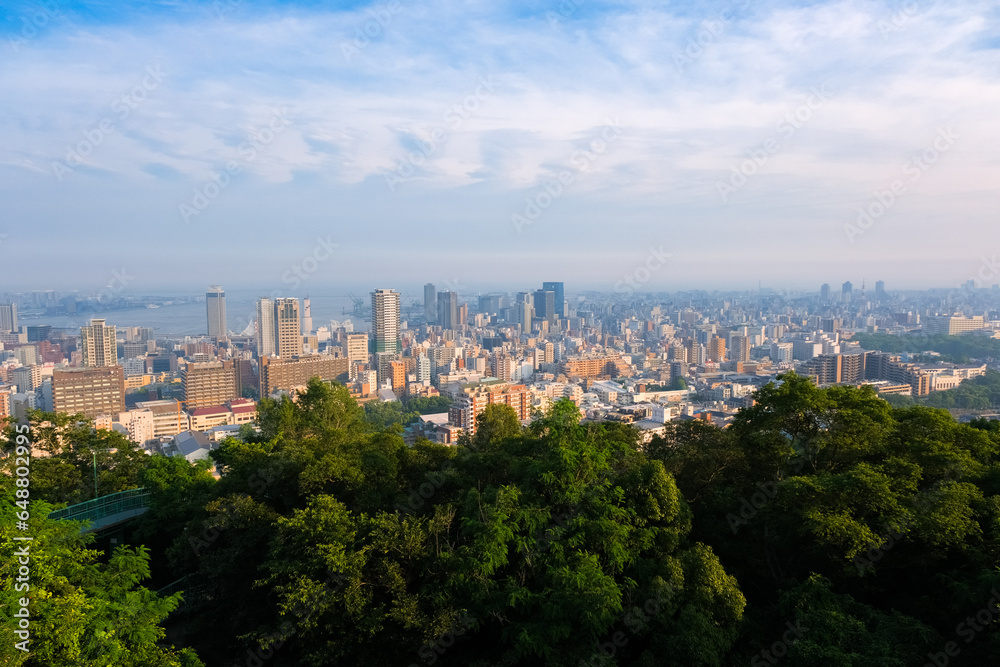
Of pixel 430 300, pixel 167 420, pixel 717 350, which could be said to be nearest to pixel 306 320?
pixel 430 300

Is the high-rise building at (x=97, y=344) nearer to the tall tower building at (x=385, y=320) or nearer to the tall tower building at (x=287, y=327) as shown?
the tall tower building at (x=287, y=327)

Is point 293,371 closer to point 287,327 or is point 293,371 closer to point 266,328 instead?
point 287,327

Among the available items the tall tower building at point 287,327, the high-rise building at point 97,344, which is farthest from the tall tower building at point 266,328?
the high-rise building at point 97,344

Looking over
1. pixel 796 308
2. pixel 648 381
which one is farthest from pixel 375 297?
pixel 796 308

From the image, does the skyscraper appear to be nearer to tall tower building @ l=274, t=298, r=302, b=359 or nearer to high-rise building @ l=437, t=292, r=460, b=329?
high-rise building @ l=437, t=292, r=460, b=329

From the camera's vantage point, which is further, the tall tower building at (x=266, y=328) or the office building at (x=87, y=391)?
the tall tower building at (x=266, y=328)

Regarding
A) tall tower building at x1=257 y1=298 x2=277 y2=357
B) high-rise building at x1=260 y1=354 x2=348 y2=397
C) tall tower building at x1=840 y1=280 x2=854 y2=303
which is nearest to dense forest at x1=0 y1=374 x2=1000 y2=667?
high-rise building at x1=260 y1=354 x2=348 y2=397

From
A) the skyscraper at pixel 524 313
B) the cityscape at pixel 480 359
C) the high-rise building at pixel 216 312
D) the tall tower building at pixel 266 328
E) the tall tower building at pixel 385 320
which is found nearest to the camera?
the cityscape at pixel 480 359
